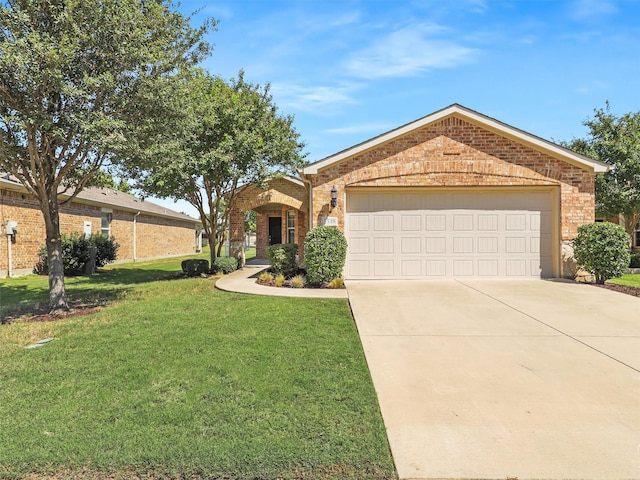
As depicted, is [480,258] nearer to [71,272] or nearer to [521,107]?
[521,107]

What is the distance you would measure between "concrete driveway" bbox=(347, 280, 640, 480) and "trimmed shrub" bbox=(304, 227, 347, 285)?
2.24m

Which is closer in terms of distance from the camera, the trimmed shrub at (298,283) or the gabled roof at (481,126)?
the trimmed shrub at (298,283)

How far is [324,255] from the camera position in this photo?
9.25 meters

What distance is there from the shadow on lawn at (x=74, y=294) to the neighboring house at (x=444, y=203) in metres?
5.77

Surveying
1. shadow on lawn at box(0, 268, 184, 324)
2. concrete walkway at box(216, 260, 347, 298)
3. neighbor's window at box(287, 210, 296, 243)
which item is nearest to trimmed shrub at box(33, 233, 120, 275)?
shadow on lawn at box(0, 268, 184, 324)

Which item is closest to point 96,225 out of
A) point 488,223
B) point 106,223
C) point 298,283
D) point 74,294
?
point 106,223

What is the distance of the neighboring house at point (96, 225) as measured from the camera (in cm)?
1312

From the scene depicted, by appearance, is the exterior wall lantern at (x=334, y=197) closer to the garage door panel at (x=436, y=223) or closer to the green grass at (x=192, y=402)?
the garage door panel at (x=436, y=223)

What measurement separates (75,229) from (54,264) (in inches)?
430

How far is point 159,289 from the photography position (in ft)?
33.2

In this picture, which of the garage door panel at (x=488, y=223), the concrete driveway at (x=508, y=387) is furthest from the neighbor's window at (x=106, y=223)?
the garage door panel at (x=488, y=223)

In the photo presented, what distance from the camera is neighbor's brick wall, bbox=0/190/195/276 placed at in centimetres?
1322

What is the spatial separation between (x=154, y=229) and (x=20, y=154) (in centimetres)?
1850

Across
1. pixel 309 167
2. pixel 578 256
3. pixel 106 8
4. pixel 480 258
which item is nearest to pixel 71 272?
pixel 309 167
